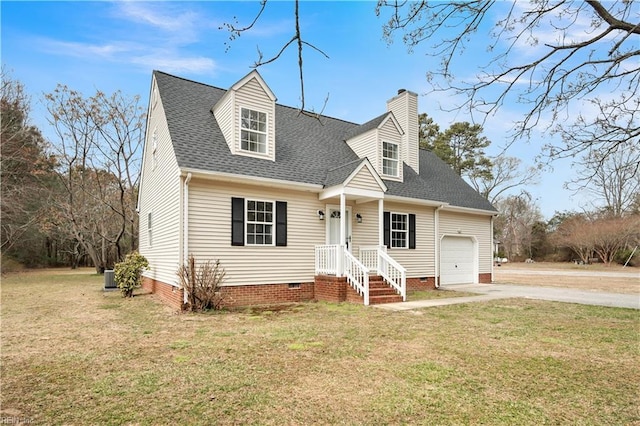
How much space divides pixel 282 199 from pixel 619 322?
8474mm

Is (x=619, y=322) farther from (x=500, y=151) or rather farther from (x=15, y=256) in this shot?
(x=15, y=256)

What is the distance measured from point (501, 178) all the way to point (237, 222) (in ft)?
112

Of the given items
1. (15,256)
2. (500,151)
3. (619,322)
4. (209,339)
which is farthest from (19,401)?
(15,256)

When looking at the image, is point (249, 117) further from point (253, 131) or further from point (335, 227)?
point (335, 227)

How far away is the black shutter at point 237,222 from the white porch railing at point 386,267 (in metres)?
3.94

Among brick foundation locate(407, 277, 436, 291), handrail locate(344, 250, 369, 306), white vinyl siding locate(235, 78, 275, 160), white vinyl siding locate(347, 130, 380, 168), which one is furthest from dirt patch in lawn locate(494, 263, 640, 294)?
white vinyl siding locate(235, 78, 275, 160)

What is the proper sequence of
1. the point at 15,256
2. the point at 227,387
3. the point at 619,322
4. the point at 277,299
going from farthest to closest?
1. the point at 15,256
2. the point at 277,299
3. the point at 619,322
4. the point at 227,387

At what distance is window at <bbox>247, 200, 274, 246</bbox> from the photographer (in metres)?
10.5

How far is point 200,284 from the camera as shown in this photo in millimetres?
9125

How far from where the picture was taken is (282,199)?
1095 centimetres

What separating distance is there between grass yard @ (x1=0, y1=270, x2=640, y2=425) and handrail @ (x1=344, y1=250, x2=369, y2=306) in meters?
1.71

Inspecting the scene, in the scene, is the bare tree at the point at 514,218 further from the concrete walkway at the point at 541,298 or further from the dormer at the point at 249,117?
the dormer at the point at 249,117

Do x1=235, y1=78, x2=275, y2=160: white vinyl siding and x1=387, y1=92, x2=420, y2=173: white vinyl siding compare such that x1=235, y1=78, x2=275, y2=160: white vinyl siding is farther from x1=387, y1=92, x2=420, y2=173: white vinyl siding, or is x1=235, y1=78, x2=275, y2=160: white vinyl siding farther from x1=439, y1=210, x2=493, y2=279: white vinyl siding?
x1=439, y1=210, x2=493, y2=279: white vinyl siding

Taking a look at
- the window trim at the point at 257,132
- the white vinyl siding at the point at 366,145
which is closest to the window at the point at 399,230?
the white vinyl siding at the point at 366,145
